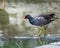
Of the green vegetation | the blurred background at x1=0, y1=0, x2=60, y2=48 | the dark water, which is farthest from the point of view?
the green vegetation

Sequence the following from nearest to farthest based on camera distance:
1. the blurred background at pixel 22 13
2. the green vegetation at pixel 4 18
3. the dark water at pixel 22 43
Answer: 1. the dark water at pixel 22 43
2. the blurred background at pixel 22 13
3. the green vegetation at pixel 4 18

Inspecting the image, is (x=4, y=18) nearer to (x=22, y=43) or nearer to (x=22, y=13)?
(x=22, y=13)

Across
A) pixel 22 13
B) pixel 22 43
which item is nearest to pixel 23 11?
pixel 22 13

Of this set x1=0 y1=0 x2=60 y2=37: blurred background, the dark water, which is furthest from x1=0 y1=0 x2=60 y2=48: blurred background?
the dark water

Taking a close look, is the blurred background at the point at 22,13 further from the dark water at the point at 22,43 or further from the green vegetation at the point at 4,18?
the dark water at the point at 22,43

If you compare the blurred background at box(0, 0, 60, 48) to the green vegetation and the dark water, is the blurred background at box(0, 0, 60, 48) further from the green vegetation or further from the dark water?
the dark water

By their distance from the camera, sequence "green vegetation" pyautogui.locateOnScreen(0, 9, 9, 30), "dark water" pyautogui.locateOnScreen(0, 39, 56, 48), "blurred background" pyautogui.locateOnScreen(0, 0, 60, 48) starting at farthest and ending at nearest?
"green vegetation" pyautogui.locateOnScreen(0, 9, 9, 30), "blurred background" pyautogui.locateOnScreen(0, 0, 60, 48), "dark water" pyautogui.locateOnScreen(0, 39, 56, 48)

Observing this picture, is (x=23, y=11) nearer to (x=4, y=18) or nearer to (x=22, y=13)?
(x=22, y=13)

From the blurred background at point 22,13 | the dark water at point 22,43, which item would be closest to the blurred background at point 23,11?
the blurred background at point 22,13

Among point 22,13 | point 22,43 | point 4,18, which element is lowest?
point 22,43

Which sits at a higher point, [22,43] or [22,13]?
[22,13]

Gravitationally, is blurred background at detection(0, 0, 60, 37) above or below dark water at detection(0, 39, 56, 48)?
above

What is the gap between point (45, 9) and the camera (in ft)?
24.1

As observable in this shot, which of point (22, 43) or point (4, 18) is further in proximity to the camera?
point (4, 18)
